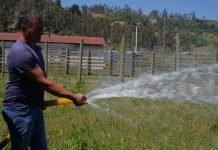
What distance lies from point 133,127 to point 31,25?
389 centimetres

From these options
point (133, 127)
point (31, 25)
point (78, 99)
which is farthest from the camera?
point (133, 127)

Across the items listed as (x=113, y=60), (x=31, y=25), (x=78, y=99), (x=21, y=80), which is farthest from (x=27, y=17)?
(x=113, y=60)

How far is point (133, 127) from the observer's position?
811cm

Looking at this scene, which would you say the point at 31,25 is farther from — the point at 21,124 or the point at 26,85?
the point at 21,124

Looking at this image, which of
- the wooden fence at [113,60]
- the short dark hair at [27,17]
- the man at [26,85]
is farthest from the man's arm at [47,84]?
the wooden fence at [113,60]

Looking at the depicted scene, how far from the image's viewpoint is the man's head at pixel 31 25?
4.59 m

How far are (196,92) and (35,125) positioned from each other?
4.42 m

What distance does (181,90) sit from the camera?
8047 mm

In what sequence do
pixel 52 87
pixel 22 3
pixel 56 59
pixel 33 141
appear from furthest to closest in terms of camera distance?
1. pixel 22 3
2. pixel 56 59
3. pixel 33 141
4. pixel 52 87

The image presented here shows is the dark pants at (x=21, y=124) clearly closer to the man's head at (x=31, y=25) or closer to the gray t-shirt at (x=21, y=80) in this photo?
the gray t-shirt at (x=21, y=80)

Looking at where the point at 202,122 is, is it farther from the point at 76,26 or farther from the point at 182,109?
the point at 76,26

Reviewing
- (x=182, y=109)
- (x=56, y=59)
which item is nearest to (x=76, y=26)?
(x=56, y=59)

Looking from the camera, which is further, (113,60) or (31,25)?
(113,60)

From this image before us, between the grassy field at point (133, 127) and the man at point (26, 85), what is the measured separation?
190cm
